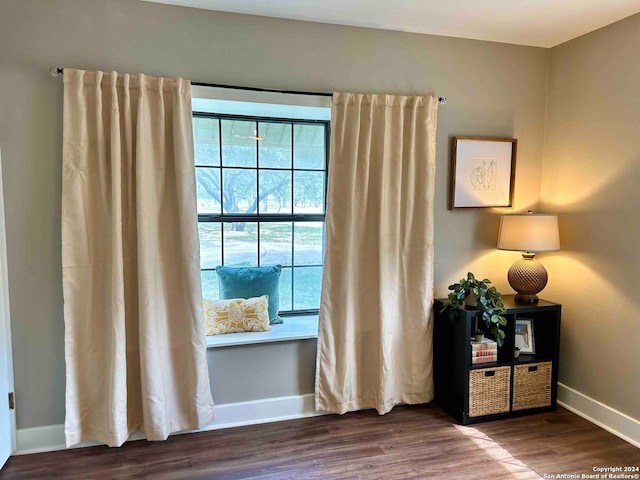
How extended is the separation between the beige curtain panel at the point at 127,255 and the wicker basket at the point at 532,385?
1952mm

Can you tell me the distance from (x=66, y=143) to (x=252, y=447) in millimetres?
1893

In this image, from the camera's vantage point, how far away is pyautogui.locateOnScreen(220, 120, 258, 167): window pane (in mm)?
2887

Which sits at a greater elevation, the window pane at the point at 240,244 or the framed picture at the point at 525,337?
the window pane at the point at 240,244

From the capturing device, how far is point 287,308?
3.09m

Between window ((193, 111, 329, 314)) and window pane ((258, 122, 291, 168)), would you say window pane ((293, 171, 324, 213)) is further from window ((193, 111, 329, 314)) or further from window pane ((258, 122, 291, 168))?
window pane ((258, 122, 291, 168))

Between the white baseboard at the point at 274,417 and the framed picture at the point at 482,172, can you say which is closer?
the white baseboard at the point at 274,417

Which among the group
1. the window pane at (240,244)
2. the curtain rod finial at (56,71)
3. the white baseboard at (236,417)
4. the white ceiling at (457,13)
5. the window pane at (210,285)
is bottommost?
the white baseboard at (236,417)

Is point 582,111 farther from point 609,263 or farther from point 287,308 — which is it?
point 287,308

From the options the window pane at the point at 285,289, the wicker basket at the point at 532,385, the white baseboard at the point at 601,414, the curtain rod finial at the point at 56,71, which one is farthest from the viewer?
the window pane at the point at 285,289

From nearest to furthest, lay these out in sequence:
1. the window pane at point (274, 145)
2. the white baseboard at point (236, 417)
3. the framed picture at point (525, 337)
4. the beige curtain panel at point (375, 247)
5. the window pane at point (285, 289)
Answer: the white baseboard at point (236, 417) < the beige curtain panel at point (375, 247) < the framed picture at point (525, 337) < the window pane at point (274, 145) < the window pane at point (285, 289)

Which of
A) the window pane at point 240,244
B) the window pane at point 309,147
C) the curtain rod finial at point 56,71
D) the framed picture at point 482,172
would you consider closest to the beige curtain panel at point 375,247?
the framed picture at point 482,172

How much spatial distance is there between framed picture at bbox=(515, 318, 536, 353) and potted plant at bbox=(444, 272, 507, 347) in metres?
0.20

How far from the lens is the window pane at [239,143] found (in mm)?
2887

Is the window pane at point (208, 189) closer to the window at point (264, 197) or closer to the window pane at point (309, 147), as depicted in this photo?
the window at point (264, 197)
